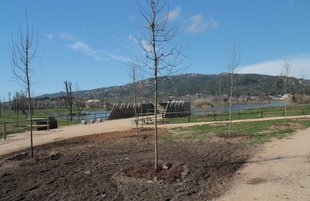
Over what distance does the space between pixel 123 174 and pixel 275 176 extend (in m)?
3.84

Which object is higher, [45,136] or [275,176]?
[275,176]

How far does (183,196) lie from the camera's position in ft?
24.2

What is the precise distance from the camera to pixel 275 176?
29.4 feet

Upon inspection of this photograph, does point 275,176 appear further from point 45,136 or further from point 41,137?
point 45,136

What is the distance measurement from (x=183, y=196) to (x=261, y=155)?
5528mm

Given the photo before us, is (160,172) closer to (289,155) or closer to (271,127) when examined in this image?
(289,155)

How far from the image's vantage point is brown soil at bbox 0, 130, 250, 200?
775 cm

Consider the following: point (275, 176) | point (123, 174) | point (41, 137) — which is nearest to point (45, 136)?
point (41, 137)

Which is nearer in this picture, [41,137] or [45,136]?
[41,137]

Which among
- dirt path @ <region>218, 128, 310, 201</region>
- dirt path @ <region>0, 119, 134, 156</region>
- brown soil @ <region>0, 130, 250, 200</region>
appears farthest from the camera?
dirt path @ <region>0, 119, 134, 156</region>

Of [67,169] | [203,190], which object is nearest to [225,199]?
[203,190]

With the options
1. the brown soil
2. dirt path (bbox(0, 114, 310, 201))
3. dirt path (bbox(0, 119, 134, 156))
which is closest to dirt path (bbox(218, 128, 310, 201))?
dirt path (bbox(0, 114, 310, 201))

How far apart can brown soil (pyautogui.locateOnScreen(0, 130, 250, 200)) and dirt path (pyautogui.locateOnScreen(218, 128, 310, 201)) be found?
0.35 metres

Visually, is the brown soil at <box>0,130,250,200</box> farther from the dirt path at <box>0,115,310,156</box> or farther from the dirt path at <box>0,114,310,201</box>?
the dirt path at <box>0,115,310,156</box>
